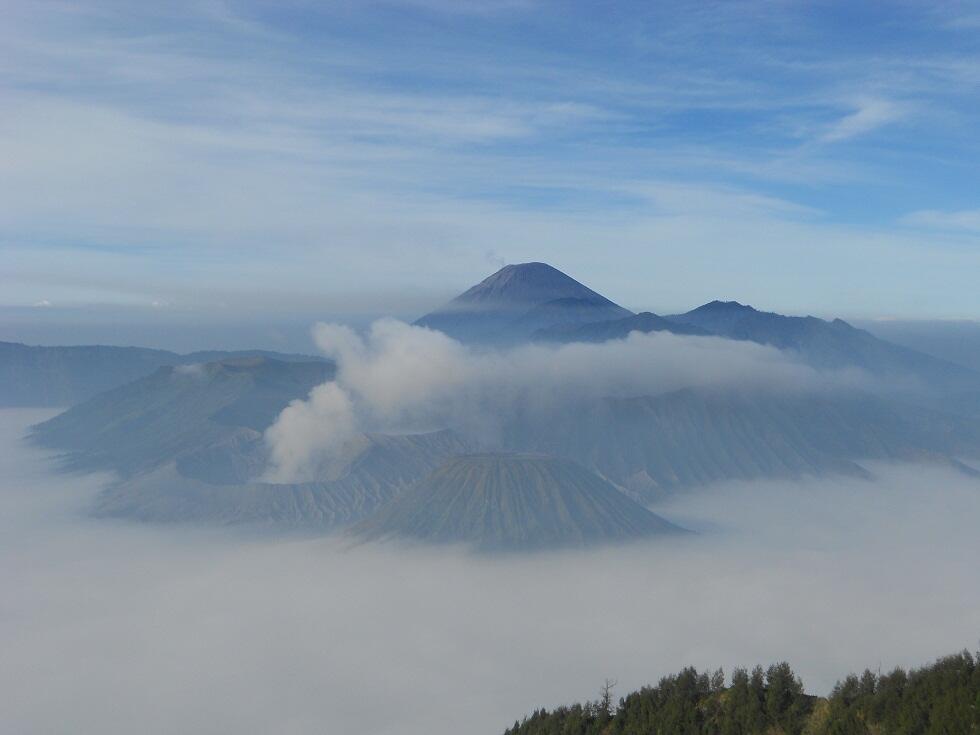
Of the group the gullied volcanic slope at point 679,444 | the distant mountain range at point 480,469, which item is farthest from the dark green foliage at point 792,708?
the gullied volcanic slope at point 679,444

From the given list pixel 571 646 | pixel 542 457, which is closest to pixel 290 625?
pixel 571 646

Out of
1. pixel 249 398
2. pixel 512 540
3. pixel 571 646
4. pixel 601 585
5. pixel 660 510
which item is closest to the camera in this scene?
pixel 571 646

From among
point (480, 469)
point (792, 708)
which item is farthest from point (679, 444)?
point (792, 708)

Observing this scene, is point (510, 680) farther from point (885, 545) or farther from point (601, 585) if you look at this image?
point (885, 545)

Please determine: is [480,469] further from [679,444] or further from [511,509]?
[679,444]

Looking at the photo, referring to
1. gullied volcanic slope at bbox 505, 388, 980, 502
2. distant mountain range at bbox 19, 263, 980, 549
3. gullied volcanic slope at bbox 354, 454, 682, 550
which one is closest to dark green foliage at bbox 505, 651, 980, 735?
gullied volcanic slope at bbox 354, 454, 682, 550

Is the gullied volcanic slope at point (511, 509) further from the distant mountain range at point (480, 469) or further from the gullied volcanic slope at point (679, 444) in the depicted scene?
the gullied volcanic slope at point (679, 444)
